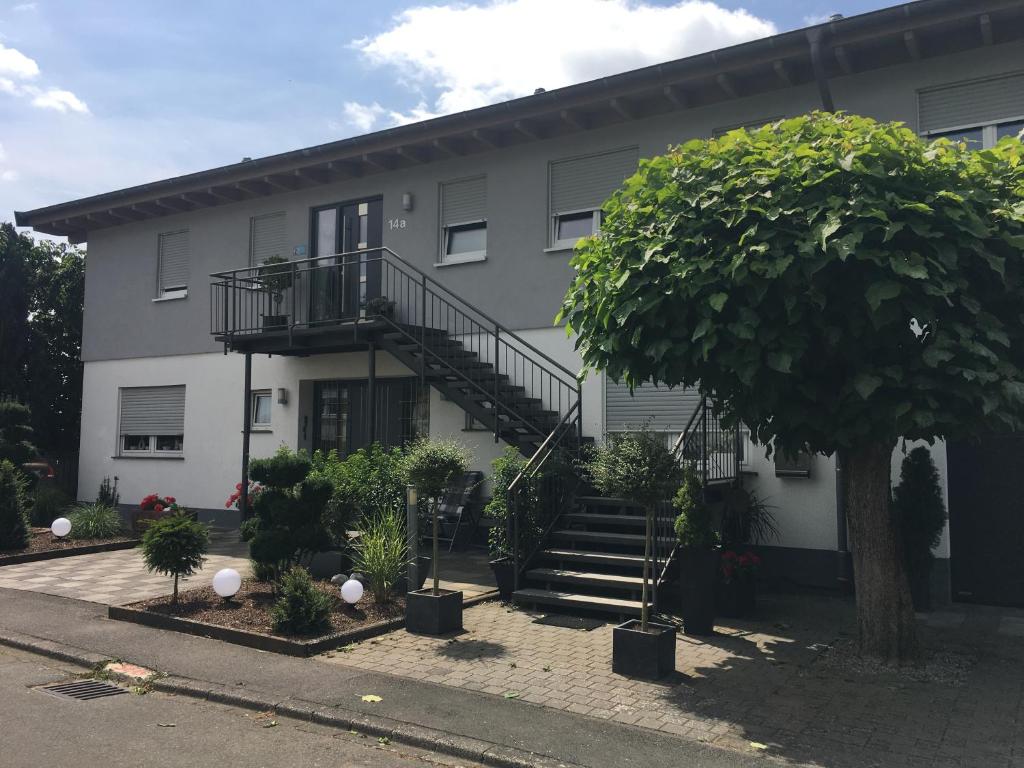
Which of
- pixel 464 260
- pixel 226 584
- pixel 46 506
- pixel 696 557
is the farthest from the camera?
pixel 46 506

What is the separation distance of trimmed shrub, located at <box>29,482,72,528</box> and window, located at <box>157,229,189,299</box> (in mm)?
4092

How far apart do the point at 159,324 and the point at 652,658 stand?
1308 cm

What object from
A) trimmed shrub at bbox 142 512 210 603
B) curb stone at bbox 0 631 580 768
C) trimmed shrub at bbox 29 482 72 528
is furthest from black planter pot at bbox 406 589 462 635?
trimmed shrub at bbox 29 482 72 528

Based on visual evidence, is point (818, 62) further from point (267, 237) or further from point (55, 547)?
point (55, 547)

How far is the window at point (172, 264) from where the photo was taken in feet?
52.2

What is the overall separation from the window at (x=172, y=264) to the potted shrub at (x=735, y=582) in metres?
11.8

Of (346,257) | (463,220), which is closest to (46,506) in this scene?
(346,257)

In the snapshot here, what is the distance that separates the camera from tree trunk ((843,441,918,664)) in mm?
6273

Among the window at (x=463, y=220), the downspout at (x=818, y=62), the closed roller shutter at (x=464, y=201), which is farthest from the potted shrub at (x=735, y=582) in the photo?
the closed roller shutter at (x=464, y=201)

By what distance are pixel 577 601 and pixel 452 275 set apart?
6182 mm

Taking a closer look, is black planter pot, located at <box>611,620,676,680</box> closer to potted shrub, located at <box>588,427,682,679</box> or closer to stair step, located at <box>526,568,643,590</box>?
potted shrub, located at <box>588,427,682,679</box>

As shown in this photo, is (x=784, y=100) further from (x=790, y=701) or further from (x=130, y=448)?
(x=130, y=448)

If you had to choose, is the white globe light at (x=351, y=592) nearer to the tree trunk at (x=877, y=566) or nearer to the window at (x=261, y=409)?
the tree trunk at (x=877, y=566)

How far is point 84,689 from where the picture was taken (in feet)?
19.4
